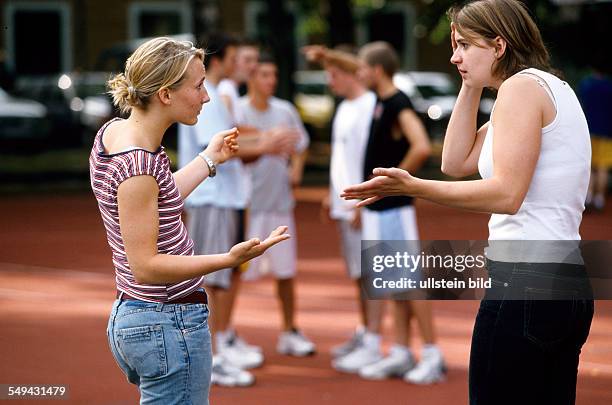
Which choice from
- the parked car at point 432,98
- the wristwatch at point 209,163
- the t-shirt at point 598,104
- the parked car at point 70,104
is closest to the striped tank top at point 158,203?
the wristwatch at point 209,163

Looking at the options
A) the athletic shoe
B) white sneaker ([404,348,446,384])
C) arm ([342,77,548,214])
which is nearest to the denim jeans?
arm ([342,77,548,214])

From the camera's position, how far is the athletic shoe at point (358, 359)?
24.1ft

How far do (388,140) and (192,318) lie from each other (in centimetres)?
378

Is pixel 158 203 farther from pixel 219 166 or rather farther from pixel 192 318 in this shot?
pixel 219 166

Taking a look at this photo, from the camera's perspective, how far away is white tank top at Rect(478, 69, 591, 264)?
330cm

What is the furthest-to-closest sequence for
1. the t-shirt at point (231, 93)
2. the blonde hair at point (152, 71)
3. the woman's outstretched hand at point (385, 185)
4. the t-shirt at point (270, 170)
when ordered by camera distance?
the t-shirt at point (270, 170) < the t-shirt at point (231, 93) < the blonde hair at point (152, 71) < the woman's outstretched hand at point (385, 185)

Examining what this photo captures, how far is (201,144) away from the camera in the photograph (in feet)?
22.8

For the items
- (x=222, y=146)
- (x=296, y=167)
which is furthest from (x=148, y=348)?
(x=296, y=167)

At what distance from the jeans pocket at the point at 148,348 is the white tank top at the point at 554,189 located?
43.9 inches

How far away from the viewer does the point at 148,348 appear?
3537 millimetres

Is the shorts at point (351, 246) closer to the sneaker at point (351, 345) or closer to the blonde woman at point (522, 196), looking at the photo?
the sneaker at point (351, 345)

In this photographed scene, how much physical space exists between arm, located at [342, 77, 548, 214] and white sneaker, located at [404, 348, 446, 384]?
12.7ft

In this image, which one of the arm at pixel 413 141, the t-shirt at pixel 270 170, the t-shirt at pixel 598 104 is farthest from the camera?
the t-shirt at pixel 598 104

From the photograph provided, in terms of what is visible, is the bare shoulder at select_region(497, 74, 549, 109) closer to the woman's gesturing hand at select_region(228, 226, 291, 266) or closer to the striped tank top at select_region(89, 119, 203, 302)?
the woman's gesturing hand at select_region(228, 226, 291, 266)
